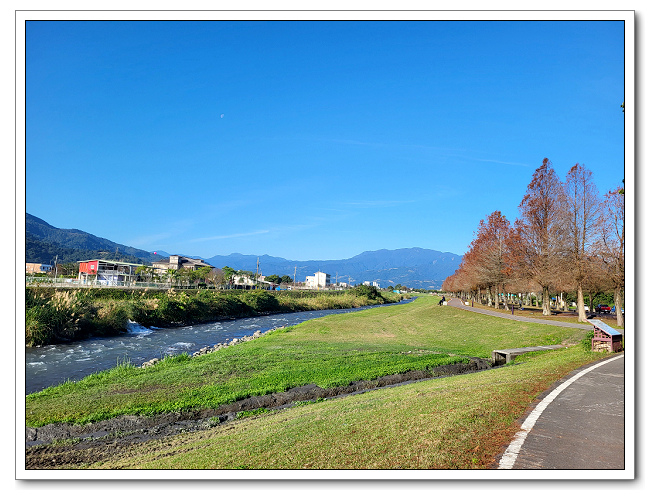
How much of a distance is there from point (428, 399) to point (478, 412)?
2.15 metres

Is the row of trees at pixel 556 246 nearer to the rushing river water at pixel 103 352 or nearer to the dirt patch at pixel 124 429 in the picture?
the dirt patch at pixel 124 429

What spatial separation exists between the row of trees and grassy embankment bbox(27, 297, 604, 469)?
484 cm

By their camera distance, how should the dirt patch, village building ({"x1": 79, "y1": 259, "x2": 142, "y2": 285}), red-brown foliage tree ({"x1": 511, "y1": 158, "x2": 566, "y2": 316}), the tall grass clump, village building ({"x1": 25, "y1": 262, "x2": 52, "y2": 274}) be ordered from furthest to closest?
village building ({"x1": 79, "y1": 259, "x2": 142, "y2": 285}), red-brown foliage tree ({"x1": 511, "y1": 158, "x2": 566, "y2": 316}), the tall grass clump, village building ({"x1": 25, "y1": 262, "x2": 52, "y2": 274}), the dirt patch

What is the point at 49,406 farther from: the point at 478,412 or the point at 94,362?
the point at 478,412

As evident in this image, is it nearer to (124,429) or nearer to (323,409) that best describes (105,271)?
(124,429)

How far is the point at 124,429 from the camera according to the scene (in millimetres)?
10938

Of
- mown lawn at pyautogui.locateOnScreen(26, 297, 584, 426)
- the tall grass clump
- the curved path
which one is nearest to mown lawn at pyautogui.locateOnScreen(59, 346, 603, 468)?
the curved path

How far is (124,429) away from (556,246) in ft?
101

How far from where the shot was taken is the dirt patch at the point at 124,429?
896 centimetres

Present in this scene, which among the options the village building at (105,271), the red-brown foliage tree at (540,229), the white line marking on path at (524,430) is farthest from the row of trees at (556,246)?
the village building at (105,271)

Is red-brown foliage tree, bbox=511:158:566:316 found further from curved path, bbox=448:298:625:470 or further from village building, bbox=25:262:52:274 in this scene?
village building, bbox=25:262:52:274

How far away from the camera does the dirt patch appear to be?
896 cm
